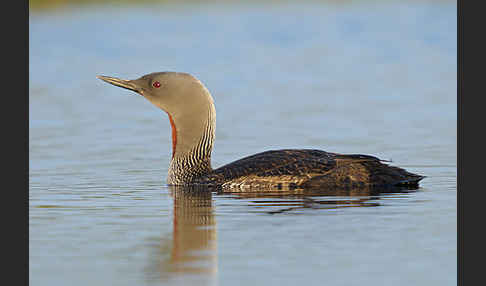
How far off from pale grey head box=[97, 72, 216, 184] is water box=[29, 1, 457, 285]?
16.7 inches

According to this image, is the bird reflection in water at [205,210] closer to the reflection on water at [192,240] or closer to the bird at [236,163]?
the reflection on water at [192,240]

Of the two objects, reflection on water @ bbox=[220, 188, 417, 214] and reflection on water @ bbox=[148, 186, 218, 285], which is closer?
reflection on water @ bbox=[148, 186, 218, 285]

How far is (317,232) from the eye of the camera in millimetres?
7699

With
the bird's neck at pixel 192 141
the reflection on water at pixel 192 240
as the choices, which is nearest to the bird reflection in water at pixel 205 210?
the reflection on water at pixel 192 240

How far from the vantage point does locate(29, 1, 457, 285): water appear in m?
6.94

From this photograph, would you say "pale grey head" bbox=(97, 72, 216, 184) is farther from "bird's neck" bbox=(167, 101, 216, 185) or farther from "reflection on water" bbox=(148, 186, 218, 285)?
"reflection on water" bbox=(148, 186, 218, 285)

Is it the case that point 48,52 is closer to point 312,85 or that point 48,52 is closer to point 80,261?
point 312,85

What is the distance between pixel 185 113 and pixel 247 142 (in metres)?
2.82

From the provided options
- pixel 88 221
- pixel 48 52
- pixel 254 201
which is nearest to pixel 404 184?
pixel 254 201

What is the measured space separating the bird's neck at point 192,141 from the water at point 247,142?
0.36m

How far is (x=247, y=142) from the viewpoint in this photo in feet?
43.2

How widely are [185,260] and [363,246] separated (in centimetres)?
121

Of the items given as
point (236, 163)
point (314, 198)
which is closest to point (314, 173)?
point (314, 198)

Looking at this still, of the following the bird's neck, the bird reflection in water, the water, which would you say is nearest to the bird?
the bird's neck
